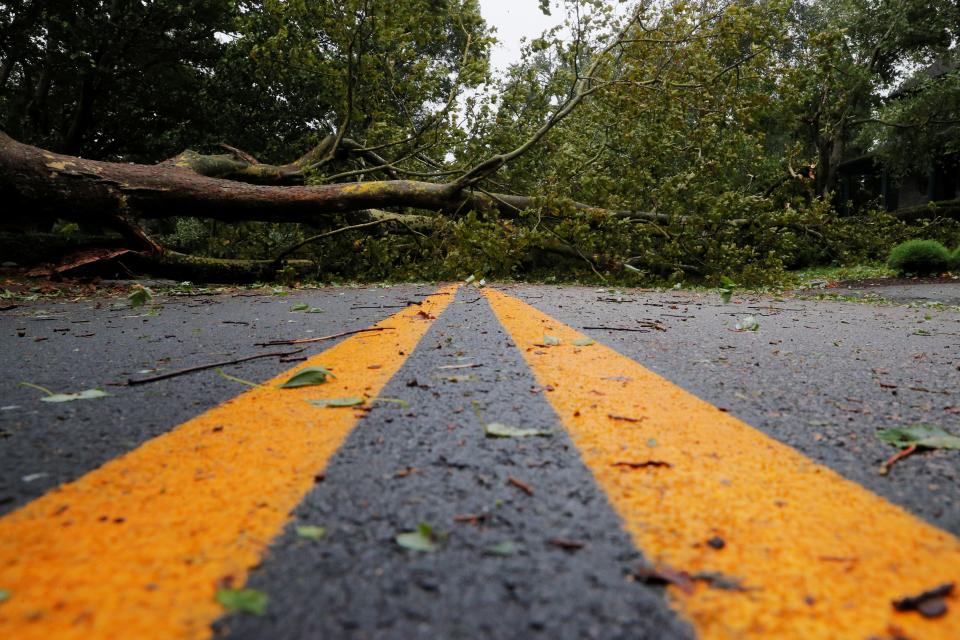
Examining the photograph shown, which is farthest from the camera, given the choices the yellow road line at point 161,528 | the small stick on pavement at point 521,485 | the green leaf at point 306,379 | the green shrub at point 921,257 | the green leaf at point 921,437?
the green shrub at point 921,257

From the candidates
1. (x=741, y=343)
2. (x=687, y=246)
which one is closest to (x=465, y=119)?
(x=687, y=246)

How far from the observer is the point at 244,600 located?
0.66m

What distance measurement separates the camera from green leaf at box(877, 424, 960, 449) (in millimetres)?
1209

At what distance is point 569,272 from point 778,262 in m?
2.84

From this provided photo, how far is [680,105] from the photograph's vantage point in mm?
8219

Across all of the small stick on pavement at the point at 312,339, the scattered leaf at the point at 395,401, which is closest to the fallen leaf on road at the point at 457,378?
the scattered leaf at the point at 395,401

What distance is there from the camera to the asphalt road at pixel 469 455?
661mm

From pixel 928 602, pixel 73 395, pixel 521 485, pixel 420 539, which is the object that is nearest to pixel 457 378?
pixel 521 485

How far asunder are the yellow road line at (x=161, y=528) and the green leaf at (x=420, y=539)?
18cm

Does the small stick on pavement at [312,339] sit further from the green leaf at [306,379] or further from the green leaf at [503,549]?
the green leaf at [503,549]

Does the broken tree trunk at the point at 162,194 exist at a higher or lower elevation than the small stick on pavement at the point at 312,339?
higher

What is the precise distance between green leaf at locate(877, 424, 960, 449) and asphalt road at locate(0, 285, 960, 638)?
3 cm

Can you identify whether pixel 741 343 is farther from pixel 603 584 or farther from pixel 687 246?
pixel 687 246

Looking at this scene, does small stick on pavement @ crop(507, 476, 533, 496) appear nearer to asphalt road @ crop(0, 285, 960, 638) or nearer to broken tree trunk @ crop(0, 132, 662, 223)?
asphalt road @ crop(0, 285, 960, 638)
